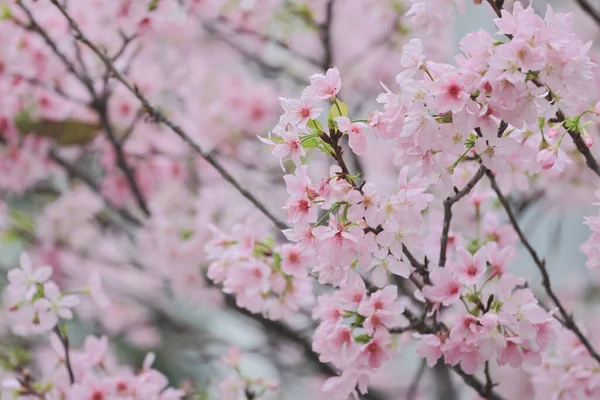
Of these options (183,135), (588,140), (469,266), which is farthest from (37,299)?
(588,140)

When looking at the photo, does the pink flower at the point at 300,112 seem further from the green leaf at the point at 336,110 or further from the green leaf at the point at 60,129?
the green leaf at the point at 60,129

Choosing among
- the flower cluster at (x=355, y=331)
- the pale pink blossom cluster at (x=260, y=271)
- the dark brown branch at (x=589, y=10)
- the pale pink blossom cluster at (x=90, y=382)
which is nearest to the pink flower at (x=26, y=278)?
the pale pink blossom cluster at (x=90, y=382)

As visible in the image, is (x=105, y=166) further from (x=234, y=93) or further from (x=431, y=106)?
(x=431, y=106)

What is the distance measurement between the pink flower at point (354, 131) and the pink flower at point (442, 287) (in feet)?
0.51

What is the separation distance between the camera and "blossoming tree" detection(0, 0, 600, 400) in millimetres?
581

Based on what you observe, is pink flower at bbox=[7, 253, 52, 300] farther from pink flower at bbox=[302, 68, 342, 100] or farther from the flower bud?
the flower bud

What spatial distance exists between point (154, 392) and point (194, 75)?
1.13 m

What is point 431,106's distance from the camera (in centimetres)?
54

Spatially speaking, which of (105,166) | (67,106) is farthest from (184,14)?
(105,166)

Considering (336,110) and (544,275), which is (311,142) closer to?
(336,110)

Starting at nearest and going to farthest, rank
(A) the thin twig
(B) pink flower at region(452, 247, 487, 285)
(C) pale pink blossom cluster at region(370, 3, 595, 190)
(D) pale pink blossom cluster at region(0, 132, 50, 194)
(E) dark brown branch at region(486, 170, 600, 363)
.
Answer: (C) pale pink blossom cluster at region(370, 3, 595, 190) → (B) pink flower at region(452, 247, 487, 285) → (E) dark brown branch at region(486, 170, 600, 363) → (A) the thin twig → (D) pale pink blossom cluster at region(0, 132, 50, 194)

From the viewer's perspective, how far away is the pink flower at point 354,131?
1.89 ft

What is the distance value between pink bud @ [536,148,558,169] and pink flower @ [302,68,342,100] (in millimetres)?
205

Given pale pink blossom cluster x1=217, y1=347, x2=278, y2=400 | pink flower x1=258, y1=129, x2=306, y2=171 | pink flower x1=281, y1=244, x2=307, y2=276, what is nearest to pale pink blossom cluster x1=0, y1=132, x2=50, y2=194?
pale pink blossom cluster x1=217, y1=347, x2=278, y2=400
